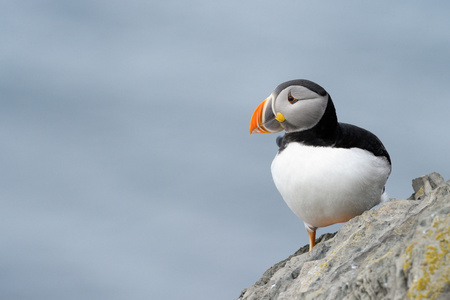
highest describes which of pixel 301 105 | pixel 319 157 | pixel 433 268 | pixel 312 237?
pixel 301 105

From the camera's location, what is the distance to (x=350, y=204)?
6.59 m

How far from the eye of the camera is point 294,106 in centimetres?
658

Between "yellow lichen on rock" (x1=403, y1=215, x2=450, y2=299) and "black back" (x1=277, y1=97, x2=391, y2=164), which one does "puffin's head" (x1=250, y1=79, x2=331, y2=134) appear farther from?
"yellow lichen on rock" (x1=403, y1=215, x2=450, y2=299)

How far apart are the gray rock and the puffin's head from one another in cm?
152

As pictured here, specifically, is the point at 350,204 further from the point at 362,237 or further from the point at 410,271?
the point at 410,271

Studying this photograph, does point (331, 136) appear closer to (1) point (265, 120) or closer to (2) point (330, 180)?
(2) point (330, 180)

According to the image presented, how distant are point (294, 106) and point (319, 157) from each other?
0.66 metres

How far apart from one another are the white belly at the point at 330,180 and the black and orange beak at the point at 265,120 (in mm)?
296

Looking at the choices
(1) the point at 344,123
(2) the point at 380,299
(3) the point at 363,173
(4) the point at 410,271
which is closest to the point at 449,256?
(4) the point at 410,271

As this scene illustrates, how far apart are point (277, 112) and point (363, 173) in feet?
4.03

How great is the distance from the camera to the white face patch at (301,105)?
6.56m

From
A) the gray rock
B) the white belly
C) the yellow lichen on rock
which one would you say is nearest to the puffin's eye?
the white belly

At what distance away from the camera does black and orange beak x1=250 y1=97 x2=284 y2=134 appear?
267 inches

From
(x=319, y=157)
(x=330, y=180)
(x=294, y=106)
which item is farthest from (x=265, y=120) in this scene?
(x=330, y=180)
